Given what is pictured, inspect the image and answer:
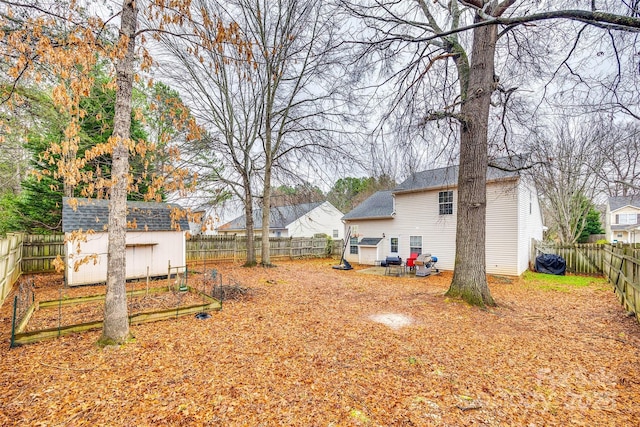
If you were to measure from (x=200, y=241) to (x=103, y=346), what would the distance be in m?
11.9

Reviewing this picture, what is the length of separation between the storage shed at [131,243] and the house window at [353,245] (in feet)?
32.8

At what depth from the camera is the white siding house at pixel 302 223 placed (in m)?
26.0

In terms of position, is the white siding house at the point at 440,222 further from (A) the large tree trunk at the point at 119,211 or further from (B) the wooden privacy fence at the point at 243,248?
(A) the large tree trunk at the point at 119,211

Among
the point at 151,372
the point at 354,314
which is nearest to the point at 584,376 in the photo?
the point at 354,314

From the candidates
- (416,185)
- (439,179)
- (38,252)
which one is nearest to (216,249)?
(38,252)

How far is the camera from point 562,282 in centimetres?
1066

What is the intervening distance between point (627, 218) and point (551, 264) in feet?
96.4

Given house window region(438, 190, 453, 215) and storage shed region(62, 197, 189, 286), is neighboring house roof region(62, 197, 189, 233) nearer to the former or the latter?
storage shed region(62, 197, 189, 286)

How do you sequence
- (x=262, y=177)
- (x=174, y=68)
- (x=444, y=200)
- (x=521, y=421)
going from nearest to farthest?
1. (x=521, y=421)
2. (x=174, y=68)
3. (x=444, y=200)
4. (x=262, y=177)

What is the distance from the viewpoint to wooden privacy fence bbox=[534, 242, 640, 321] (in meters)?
5.80

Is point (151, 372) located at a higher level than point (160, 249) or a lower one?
lower

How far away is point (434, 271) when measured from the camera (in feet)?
41.2

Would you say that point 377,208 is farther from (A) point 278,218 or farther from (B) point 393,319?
(B) point 393,319

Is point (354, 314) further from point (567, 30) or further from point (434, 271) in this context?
point (434, 271)
